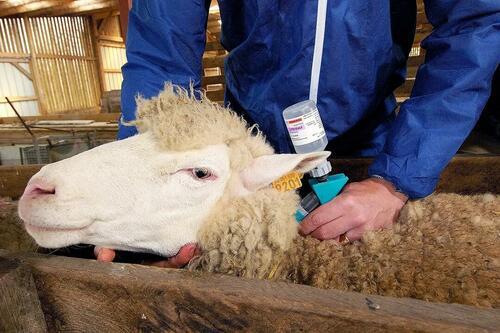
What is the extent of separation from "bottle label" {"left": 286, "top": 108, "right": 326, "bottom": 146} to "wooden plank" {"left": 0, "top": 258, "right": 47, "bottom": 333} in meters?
0.88

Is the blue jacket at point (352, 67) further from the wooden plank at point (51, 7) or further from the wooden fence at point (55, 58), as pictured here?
the wooden fence at point (55, 58)

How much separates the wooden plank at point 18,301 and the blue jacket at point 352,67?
3.30 ft

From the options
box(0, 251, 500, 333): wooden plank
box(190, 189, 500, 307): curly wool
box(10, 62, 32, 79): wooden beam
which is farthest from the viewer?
box(10, 62, 32, 79): wooden beam

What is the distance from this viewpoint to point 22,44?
1415cm

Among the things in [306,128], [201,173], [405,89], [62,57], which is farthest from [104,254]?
[62,57]

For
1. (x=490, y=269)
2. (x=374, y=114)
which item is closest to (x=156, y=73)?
(x=374, y=114)

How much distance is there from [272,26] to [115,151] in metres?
0.80

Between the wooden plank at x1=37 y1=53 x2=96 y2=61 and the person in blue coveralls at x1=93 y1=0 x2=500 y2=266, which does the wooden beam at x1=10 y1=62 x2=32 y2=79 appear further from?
the person in blue coveralls at x1=93 y1=0 x2=500 y2=266

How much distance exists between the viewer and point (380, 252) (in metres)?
1.14

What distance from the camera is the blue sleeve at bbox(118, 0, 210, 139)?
1.68m

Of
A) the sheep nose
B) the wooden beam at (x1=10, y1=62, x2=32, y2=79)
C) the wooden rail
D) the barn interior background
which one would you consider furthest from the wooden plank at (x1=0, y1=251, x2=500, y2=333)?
the wooden beam at (x1=10, y1=62, x2=32, y2=79)

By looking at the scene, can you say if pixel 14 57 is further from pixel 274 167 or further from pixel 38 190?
pixel 274 167

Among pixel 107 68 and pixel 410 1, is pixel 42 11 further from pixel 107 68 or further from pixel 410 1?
pixel 410 1

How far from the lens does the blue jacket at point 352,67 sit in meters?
1.31
